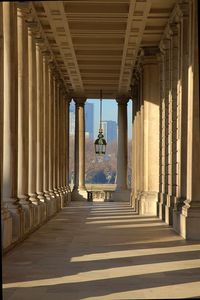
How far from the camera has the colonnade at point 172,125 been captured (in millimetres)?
44062

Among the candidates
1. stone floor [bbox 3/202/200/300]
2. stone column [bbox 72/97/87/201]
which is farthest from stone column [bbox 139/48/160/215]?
stone column [bbox 72/97/87/201]

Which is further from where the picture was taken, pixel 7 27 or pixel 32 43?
pixel 32 43

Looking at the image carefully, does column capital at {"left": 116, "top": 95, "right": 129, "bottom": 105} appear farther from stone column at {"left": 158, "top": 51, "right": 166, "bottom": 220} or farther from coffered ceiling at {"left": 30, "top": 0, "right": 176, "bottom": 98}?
stone column at {"left": 158, "top": 51, "right": 166, "bottom": 220}

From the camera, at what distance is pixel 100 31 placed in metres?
65.9

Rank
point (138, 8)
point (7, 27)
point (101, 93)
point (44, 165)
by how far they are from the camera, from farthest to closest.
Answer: point (101, 93), point (44, 165), point (138, 8), point (7, 27)

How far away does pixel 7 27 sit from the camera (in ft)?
136

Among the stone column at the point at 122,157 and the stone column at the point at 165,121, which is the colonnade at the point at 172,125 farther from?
the stone column at the point at 122,157

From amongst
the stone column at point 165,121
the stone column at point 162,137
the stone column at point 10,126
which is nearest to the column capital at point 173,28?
A: the stone column at point 165,121

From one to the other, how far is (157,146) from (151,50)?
36.7 feet

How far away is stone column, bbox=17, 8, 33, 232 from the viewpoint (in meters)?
48.2

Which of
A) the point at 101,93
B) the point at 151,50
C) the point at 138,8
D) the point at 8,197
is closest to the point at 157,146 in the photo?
the point at 151,50

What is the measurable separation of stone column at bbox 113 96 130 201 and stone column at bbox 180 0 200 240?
66.2m

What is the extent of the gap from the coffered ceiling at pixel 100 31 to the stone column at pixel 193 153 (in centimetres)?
1195

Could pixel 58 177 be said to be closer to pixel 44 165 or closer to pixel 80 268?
pixel 44 165
